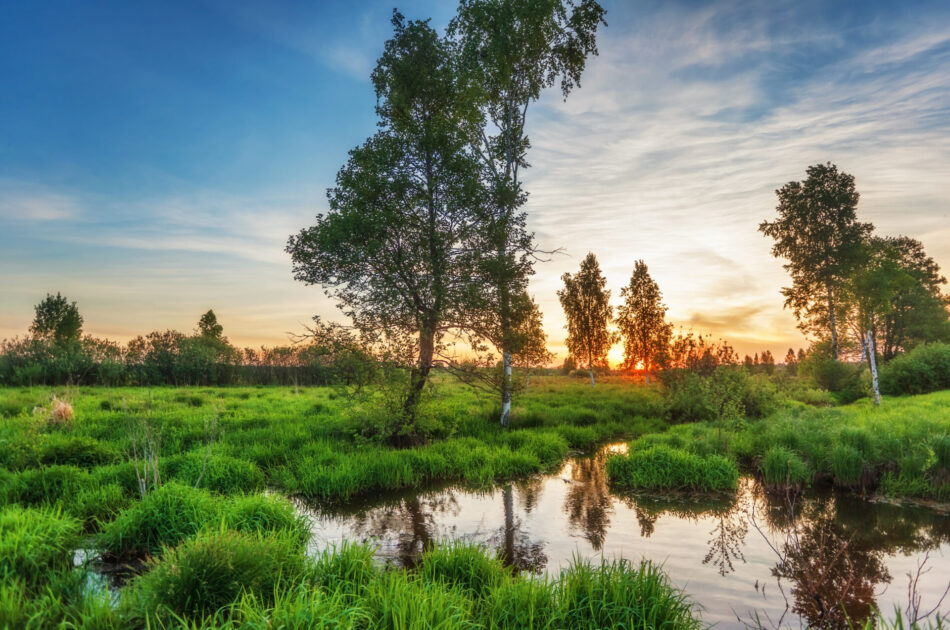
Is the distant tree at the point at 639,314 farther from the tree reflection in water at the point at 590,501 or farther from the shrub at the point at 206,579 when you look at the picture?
the shrub at the point at 206,579

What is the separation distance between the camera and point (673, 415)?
24.0m

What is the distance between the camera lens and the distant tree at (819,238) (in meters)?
32.0

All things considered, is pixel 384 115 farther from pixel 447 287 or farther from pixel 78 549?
pixel 78 549

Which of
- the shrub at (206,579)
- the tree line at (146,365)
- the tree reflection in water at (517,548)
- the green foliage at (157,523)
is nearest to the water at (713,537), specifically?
the tree reflection in water at (517,548)

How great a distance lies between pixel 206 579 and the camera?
4527mm

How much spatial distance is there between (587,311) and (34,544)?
133ft

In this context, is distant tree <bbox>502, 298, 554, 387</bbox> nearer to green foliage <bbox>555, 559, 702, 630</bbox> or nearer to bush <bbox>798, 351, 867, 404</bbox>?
green foliage <bbox>555, 559, 702, 630</bbox>

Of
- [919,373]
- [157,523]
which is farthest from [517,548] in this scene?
[919,373]

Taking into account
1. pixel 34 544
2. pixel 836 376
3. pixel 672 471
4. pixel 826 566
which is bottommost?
pixel 672 471

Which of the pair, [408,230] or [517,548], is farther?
[408,230]

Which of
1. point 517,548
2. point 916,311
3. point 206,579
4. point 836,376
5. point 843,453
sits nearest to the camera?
point 206,579

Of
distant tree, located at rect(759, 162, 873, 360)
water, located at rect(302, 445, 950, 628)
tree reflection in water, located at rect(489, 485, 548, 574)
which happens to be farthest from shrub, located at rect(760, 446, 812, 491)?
distant tree, located at rect(759, 162, 873, 360)

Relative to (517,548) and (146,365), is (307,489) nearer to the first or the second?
(517,548)

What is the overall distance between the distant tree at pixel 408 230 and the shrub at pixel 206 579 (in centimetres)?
→ 883
